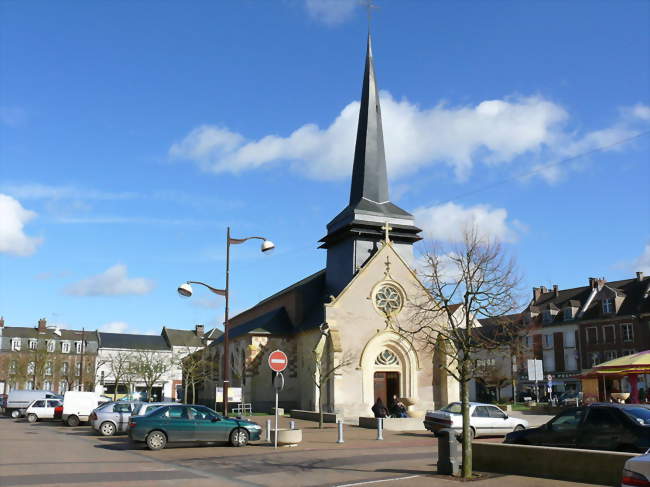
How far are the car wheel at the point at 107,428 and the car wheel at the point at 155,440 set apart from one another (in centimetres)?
748

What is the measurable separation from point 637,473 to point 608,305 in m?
61.5

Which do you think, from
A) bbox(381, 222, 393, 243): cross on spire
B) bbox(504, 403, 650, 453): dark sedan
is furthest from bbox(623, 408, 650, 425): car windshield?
bbox(381, 222, 393, 243): cross on spire

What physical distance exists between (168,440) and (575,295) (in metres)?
60.2

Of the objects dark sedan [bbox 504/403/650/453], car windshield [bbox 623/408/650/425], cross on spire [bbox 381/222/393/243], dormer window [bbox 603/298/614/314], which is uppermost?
cross on spire [bbox 381/222/393/243]

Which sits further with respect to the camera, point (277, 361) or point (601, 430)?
point (277, 361)

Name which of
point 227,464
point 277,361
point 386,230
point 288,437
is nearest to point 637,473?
point 227,464

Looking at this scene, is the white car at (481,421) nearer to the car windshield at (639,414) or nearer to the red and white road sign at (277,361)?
the red and white road sign at (277,361)

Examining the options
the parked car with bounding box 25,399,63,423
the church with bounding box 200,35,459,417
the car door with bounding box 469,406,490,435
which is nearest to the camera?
the car door with bounding box 469,406,490,435

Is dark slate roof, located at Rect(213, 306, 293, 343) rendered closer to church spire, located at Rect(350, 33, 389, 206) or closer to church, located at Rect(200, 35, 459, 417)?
church, located at Rect(200, 35, 459, 417)

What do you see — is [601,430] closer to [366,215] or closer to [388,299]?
[388,299]

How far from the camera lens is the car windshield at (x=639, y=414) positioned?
13492mm

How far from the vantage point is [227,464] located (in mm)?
16297

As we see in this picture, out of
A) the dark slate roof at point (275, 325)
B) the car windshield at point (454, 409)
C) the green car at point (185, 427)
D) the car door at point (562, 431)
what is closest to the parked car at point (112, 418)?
the green car at point (185, 427)

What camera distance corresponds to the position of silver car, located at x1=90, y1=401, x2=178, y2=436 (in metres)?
26.3
